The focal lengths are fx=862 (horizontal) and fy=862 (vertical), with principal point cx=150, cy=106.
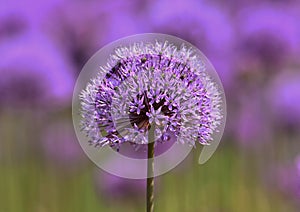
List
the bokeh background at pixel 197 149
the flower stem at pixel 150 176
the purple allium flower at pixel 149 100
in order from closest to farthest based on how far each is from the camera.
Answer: the flower stem at pixel 150 176 < the purple allium flower at pixel 149 100 < the bokeh background at pixel 197 149

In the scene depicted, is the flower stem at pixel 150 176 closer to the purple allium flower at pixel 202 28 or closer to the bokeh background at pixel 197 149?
the bokeh background at pixel 197 149

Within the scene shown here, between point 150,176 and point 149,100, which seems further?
point 149,100
